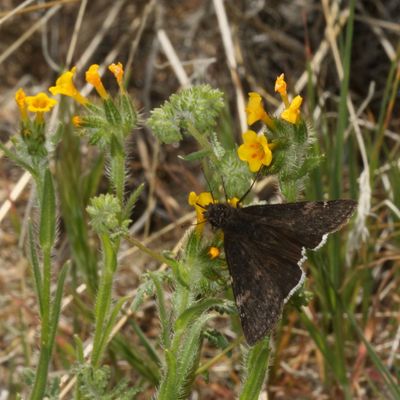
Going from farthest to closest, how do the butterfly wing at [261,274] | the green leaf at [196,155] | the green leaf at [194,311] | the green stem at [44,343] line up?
the green stem at [44,343] < the green leaf at [196,155] < the green leaf at [194,311] < the butterfly wing at [261,274]

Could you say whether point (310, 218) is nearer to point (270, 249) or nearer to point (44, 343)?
Answer: point (270, 249)

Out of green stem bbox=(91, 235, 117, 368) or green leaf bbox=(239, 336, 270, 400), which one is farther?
green stem bbox=(91, 235, 117, 368)

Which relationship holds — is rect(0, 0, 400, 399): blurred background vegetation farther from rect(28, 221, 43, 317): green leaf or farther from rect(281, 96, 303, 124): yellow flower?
rect(281, 96, 303, 124): yellow flower

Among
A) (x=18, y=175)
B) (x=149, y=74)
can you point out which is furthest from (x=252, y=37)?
(x=18, y=175)

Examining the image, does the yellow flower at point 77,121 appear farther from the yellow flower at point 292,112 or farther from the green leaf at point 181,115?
the yellow flower at point 292,112

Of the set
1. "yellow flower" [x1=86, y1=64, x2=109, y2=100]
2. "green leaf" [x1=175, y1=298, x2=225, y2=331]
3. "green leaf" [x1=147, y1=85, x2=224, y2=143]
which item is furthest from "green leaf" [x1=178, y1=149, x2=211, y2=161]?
"green leaf" [x1=175, y1=298, x2=225, y2=331]

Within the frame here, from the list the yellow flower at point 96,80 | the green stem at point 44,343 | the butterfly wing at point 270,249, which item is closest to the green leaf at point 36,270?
the green stem at point 44,343
